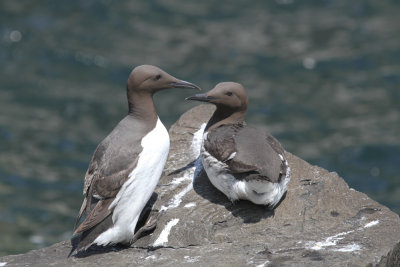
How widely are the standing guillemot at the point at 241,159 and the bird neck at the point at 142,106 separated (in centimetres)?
45

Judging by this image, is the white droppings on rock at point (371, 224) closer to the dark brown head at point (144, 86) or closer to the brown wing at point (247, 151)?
the brown wing at point (247, 151)

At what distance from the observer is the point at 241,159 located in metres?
6.37

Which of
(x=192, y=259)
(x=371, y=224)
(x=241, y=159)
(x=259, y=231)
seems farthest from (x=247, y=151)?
(x=371, y=224)

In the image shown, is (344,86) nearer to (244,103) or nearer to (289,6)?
(289,6)

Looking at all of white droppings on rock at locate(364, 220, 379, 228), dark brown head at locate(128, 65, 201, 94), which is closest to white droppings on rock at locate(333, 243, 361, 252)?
white droppings on rock at locate(364, 220, 379, 228)

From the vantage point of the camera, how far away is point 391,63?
46.1ft

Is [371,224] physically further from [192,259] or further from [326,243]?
[192,259]

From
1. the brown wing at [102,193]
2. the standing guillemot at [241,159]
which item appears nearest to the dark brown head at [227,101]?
the standing guillemot at [241,159]

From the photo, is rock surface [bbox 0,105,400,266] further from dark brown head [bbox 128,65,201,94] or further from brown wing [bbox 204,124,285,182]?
dark brown head [bbox 128,65,201,94]

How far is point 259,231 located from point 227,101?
4.94ft

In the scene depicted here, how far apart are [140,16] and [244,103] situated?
9171 mm

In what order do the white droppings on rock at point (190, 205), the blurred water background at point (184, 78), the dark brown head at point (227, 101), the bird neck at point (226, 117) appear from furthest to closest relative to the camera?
the blurred water background at point (184, 78) < the bird neck at point (226, 117) < the dark brown head at point (227, 101) < the white droppings on rock at point (190, 205)

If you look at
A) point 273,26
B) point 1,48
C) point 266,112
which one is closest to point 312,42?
point 273,26

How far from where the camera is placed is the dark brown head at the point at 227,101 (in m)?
7.17
